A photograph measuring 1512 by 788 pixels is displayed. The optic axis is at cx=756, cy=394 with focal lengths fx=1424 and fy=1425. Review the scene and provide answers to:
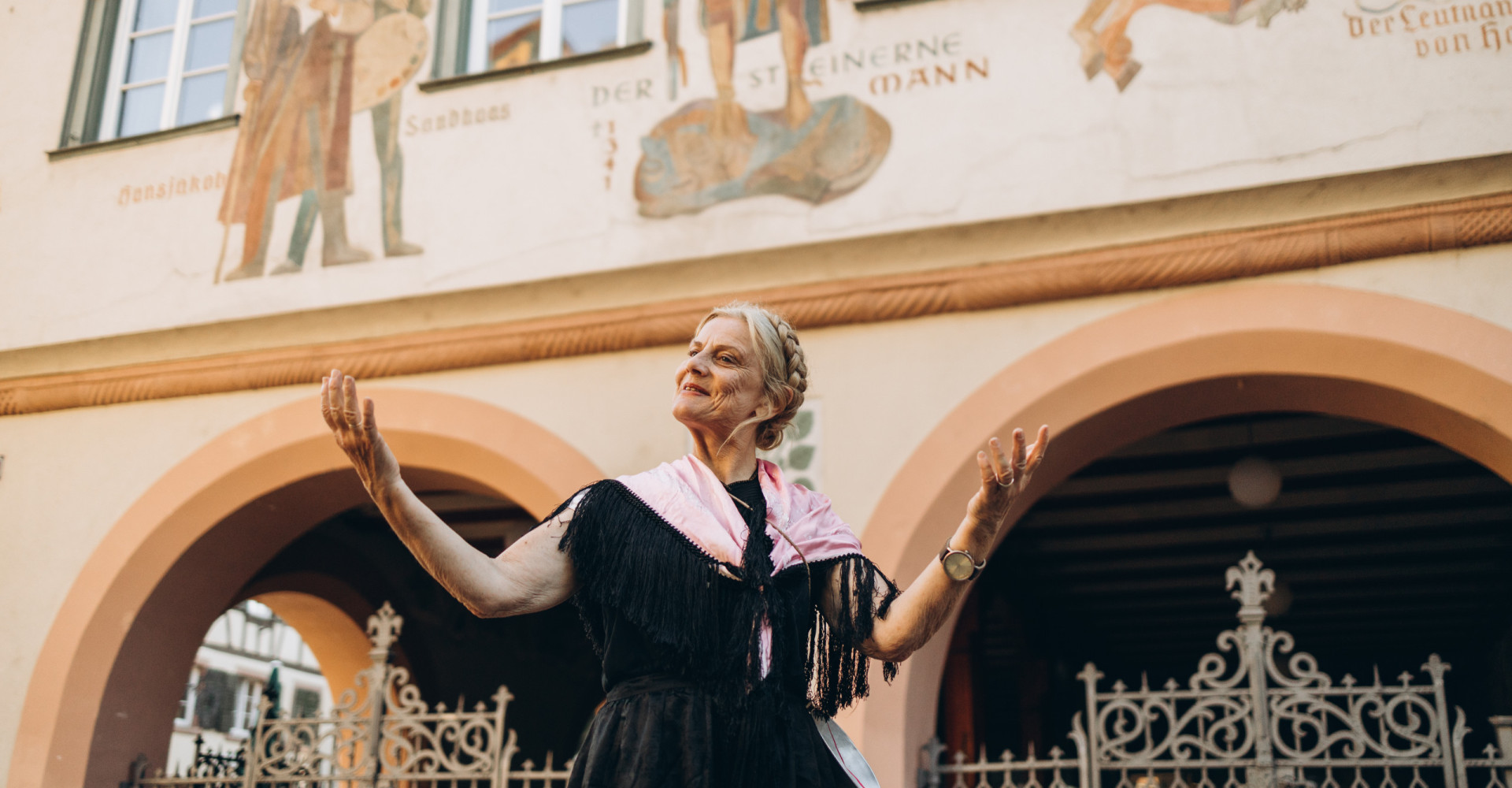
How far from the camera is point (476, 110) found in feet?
23.1

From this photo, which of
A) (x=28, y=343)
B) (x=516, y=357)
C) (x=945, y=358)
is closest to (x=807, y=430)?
(x=945, y=358)

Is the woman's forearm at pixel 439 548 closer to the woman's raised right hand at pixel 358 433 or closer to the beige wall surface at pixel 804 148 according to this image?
the woman's raised right hand at pixel 358 433

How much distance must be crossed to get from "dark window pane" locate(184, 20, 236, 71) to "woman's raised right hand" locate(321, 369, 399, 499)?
642cm

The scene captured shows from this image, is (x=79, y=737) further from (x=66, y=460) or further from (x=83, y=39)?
(x=83, y=39)

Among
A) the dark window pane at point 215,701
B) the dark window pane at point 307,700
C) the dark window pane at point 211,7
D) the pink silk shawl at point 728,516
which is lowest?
the pink silk shawl at point 728,516

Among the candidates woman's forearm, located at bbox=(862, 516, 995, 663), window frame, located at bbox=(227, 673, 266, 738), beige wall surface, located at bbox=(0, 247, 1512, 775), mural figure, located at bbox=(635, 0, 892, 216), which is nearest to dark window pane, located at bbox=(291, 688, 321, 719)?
window frame, located at bbox=(227, 673, 266, 738)

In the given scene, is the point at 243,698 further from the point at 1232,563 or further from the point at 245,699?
the point at 1232,563

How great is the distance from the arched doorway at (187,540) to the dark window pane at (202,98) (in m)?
1.92

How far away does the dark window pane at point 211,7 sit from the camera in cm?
792

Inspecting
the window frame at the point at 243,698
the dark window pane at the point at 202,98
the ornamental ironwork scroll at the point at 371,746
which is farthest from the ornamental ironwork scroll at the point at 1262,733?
the window frame at the point at 243,698

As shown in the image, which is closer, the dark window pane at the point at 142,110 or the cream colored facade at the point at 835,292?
the cream colored facade at the point at 835,292

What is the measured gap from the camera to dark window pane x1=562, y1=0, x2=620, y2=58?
7047 mm

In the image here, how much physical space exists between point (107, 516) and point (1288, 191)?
18.6 feet

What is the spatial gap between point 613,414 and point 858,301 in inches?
48.0
